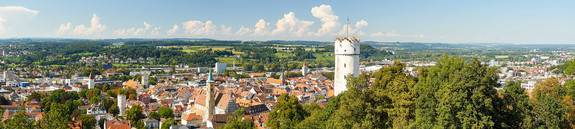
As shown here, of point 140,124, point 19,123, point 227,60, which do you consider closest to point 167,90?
point 140,124

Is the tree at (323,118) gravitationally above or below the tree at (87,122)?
above

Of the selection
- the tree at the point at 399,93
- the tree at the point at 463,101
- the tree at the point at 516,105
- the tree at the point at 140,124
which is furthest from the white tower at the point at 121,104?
the tree at the point at 516,105

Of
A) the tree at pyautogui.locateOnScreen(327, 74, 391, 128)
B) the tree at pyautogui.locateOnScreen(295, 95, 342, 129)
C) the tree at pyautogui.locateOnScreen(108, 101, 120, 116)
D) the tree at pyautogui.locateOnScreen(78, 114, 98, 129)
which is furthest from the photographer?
the tree at pyautogui.locateOnScreen(108, 101, 120, 116)

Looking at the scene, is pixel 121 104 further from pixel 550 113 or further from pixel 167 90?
pixel 550 113

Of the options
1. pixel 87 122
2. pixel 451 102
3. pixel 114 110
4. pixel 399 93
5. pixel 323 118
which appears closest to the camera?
pixel 451 102

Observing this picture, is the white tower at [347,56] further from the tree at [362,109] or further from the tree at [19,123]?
the tree at [19,123]

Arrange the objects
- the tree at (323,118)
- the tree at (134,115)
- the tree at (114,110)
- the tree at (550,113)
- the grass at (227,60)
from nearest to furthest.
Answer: the tree at (550,113) → the tree at (323,118) → the tree at (134,115) → the tree at (114,110) → the grass at (227,60)

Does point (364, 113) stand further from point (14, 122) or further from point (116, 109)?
point (116, 109)

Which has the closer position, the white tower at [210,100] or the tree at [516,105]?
the tree at [516,105]

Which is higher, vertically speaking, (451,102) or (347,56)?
(347,56)

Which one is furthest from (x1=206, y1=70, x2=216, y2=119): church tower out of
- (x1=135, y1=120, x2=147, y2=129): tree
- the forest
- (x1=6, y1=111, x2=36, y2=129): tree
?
the forest

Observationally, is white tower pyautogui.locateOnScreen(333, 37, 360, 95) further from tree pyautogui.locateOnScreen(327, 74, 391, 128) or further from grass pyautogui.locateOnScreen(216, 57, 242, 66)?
grass pyautogui.locateOnScreen(216, 57, 242, 66)
